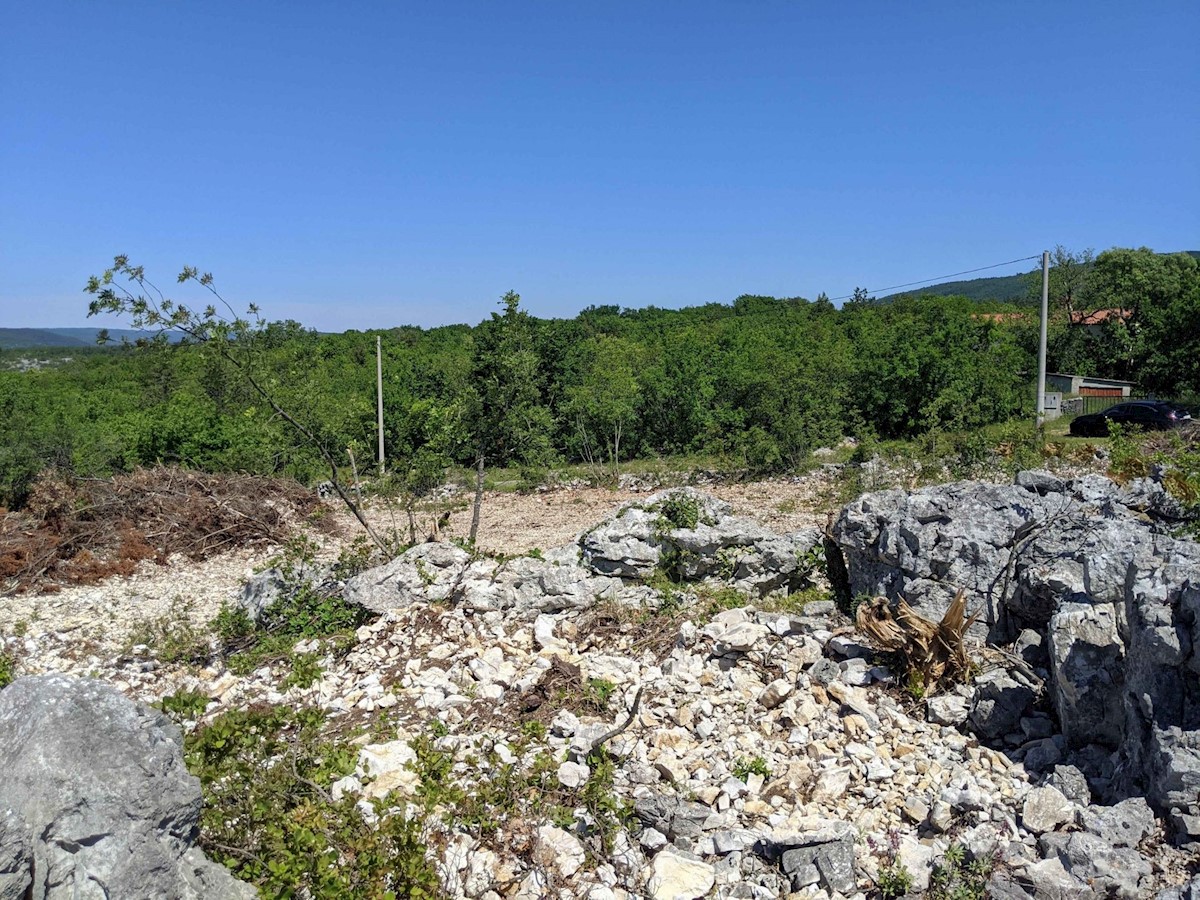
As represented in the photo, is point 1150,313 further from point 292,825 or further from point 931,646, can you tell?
point 292,825

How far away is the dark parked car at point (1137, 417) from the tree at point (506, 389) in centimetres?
1771

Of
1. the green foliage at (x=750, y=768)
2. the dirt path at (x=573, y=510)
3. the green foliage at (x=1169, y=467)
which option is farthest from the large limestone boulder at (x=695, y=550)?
the green foliage at (x=750, y=768)

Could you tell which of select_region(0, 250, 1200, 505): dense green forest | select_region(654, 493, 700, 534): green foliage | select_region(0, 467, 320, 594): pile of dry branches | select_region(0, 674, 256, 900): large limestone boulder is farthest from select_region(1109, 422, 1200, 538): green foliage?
select_region(0, 467, 320, 594): pile of dry branches

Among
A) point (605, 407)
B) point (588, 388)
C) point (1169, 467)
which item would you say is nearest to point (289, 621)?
point (1169, 467)

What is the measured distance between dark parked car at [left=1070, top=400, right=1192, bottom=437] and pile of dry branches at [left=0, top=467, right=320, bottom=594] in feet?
67.8

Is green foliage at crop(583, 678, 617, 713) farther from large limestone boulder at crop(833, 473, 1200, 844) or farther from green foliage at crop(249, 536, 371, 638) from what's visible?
green foliage at crop(249, 536, 371, 638)

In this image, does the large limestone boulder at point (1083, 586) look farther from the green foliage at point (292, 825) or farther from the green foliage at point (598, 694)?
the green foliage at point (292, 825)

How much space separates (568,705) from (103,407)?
2464 cm

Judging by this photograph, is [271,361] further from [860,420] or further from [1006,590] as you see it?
[860,420]

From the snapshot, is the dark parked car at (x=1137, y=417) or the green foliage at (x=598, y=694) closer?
the green foliage at (x=598, y=694)

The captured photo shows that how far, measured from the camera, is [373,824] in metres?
4.53

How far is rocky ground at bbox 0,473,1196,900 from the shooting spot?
13.7 ft

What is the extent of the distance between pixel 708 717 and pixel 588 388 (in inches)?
712

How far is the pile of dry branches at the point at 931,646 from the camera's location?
229 inches
